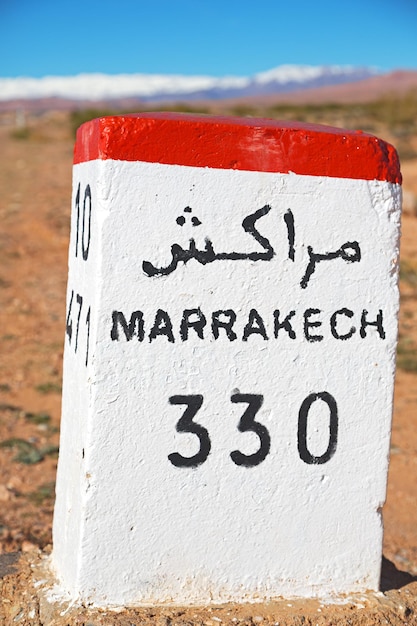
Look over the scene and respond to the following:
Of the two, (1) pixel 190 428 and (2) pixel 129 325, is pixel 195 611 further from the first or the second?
(2) pixel 129 325

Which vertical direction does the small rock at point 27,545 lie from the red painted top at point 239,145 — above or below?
below

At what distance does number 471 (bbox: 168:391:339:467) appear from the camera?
2.43m

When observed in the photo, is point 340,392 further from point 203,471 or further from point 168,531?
point 168,531

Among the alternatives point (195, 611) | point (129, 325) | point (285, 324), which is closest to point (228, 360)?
point (285, 324)

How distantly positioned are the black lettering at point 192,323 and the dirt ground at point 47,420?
88 cm

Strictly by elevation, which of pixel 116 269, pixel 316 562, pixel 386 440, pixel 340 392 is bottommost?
pixel 316 562

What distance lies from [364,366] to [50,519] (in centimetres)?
235

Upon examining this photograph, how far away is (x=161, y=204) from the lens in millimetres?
2334

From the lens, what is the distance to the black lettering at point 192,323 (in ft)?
7.89

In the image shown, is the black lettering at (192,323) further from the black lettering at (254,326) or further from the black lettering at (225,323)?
the black lettering at (254,326)

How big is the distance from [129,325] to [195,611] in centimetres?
94

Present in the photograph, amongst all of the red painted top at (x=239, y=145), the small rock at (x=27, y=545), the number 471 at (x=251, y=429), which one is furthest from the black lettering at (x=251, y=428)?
the small rock at (x=27, y=545)

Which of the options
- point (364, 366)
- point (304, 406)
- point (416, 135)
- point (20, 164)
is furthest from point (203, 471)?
point (416, 135)

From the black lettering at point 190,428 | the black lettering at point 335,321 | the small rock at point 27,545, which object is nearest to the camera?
the black lettering at point 190,428
